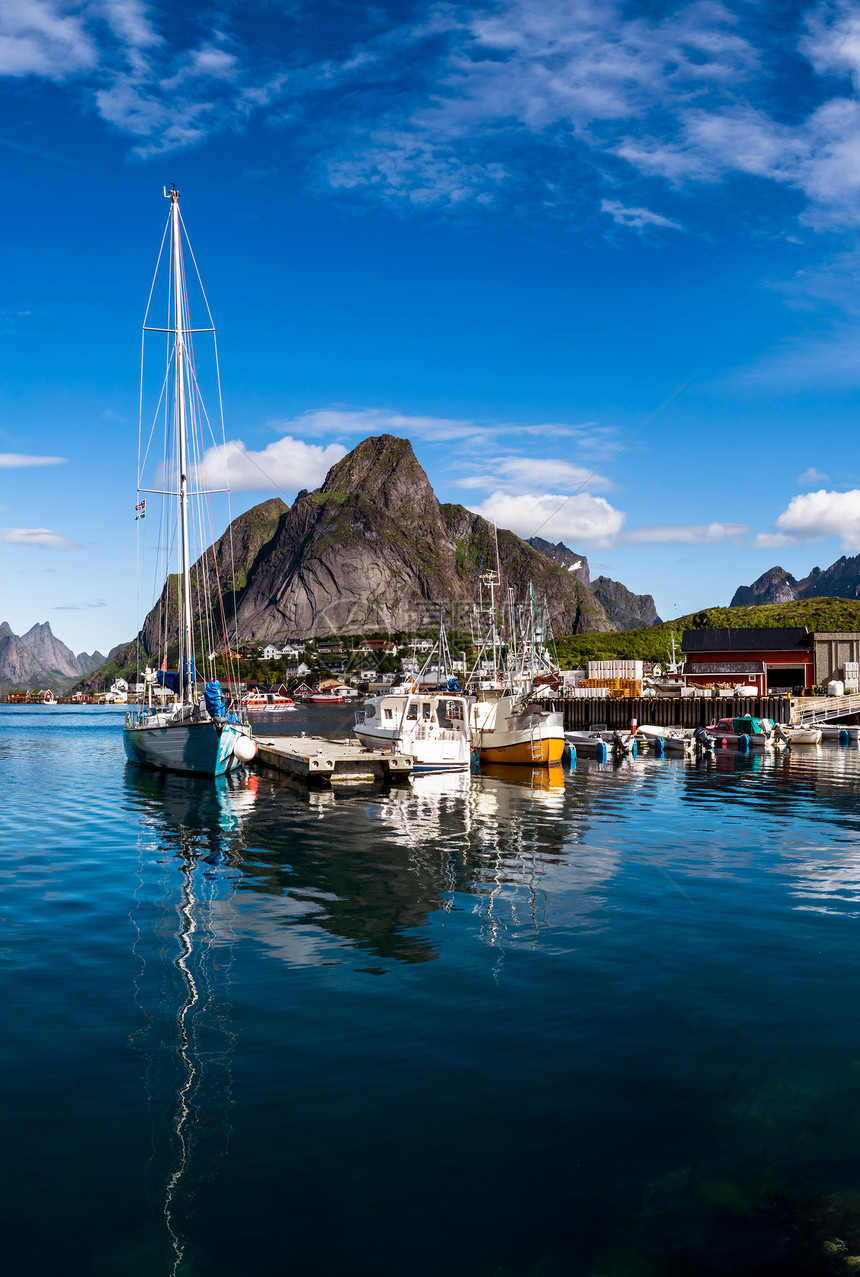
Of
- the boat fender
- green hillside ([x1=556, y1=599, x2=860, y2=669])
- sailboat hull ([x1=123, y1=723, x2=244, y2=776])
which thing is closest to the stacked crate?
green hillside ([x1=556, y1=599, x2=860, y2=669])

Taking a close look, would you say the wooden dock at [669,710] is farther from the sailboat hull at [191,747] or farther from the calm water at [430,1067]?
the calm water at [430,1067]

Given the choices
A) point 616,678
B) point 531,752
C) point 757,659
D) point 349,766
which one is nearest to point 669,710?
point 757,659

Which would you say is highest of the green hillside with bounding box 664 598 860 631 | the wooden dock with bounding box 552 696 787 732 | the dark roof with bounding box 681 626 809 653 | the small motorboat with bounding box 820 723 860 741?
the green hillside with bounding box 664 598 860 631

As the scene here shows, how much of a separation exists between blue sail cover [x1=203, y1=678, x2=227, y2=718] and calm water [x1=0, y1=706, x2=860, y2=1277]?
19105 mm

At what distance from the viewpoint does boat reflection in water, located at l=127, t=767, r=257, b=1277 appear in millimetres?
8594

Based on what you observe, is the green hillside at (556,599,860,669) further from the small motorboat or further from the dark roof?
the small motorboat

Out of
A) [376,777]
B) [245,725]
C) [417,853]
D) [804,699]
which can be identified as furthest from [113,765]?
Result: [804,699]

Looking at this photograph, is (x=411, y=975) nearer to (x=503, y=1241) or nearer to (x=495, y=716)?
(x=503, y=1241)

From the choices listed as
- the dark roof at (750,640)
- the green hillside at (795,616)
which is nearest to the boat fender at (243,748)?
the dark roof at (750,640)

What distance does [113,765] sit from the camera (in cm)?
6175

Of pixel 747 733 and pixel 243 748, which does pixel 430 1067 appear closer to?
pixel 243 748

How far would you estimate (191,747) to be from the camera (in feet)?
151

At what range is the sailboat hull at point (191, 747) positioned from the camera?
4475 cm

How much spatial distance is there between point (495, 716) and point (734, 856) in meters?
31.1
